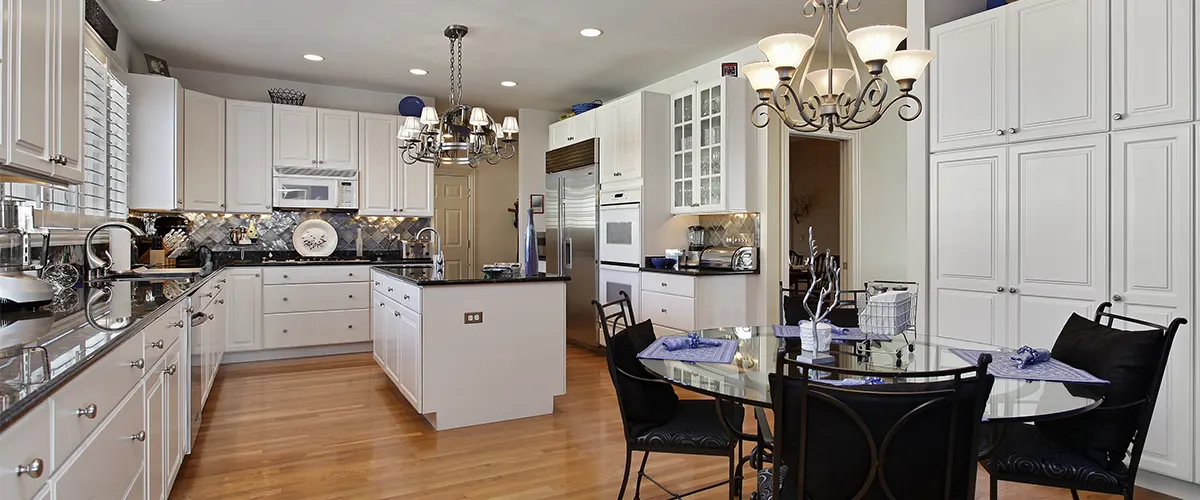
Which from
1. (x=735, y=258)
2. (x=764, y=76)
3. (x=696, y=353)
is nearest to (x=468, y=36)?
(x=735, y=258)

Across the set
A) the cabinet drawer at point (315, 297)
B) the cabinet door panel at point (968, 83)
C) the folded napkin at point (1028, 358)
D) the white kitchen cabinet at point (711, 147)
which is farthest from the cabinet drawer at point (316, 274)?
the folded napkin at point (1028, 358)

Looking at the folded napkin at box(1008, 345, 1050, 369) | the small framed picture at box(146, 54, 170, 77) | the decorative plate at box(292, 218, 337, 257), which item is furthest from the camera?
the decorative plate at box(292, 218, 337, 257)

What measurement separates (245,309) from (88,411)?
4.51 m

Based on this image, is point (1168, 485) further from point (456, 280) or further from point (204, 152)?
point (204, 152)

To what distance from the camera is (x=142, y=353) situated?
2102mm

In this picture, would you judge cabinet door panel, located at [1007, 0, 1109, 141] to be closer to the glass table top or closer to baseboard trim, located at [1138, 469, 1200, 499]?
the glass table top

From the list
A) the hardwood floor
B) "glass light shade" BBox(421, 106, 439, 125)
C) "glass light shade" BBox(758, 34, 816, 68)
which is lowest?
the hardwood floor

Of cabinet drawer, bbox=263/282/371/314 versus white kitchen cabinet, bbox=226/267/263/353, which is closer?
white kitchen cabinet, bbox=226/267/263/353

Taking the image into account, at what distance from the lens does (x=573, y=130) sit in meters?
6.65

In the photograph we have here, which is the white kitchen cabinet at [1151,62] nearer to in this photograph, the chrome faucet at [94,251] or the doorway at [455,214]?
the chrome faucet at [94,251]

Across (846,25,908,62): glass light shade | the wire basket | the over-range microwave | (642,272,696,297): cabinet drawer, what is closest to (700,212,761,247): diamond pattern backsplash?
(642,272,696,297): cabinet drawer

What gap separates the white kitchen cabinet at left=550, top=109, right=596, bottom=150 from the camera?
20.7 feet

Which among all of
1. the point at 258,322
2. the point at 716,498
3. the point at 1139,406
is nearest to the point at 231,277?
the point at 258,322

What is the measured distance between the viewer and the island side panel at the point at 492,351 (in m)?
3.69
